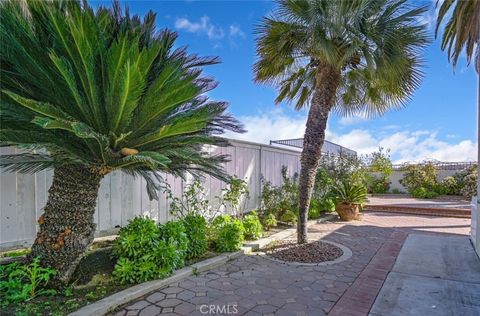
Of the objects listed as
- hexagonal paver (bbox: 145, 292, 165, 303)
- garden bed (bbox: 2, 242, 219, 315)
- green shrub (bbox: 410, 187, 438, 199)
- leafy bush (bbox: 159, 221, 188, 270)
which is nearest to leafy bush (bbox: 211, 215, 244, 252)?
garden bed (bbox: 2, 242, 219, 315)

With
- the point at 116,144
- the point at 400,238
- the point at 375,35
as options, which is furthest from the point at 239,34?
the point at 400,238

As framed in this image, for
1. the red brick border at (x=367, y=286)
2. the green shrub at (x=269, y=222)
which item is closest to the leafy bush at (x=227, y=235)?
the green shrub at (x=269, y=222)

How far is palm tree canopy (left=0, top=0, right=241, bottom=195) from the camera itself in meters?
2.99

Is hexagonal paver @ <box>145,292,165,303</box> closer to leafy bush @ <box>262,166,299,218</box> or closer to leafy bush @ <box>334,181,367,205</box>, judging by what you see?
leafy bush @ <box>262,166,299,218</box>

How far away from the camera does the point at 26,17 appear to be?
10.6 ft

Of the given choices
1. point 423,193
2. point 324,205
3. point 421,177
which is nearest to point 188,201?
point 324,205

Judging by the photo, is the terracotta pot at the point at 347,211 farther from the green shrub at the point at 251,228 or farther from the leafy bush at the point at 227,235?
the leafy bush at the point at 227,235

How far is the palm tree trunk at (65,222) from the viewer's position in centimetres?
361

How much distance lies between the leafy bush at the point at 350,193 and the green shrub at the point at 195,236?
6.16 meters

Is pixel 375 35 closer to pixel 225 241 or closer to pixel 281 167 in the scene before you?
pixel 225 241

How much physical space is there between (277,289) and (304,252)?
178 centimetres

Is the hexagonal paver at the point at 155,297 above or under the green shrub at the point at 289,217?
under

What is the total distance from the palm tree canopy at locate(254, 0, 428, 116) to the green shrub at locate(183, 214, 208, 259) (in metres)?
3.65

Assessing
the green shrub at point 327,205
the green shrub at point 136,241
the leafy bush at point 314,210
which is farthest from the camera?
the green shrub at point 327,205
